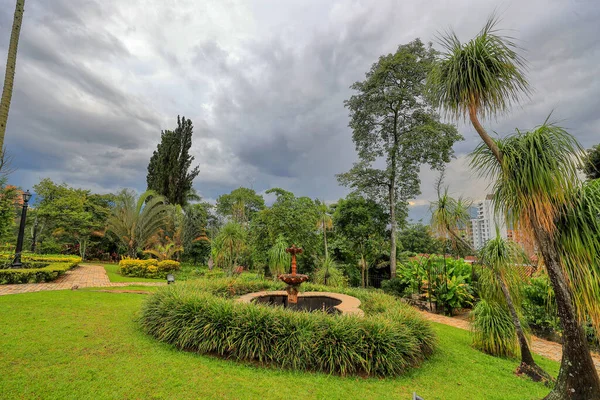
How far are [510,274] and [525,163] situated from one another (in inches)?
113

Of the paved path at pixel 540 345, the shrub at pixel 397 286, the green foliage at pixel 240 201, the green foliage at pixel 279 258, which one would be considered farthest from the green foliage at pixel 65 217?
the paved path at pixel 540 345

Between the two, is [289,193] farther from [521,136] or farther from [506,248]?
[521,136]

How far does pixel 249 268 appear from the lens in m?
18.9

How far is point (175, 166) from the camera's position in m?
23.4

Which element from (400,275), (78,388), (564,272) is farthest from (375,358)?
(400,275)

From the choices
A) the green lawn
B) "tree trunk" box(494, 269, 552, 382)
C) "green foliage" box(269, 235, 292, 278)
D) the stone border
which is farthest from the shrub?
"tree trunk" box(494, 269, 552, 382)

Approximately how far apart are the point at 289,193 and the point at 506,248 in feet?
29.5

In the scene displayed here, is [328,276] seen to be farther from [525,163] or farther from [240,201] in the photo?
[240,201]

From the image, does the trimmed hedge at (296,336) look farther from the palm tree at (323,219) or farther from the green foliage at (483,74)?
the palm tree at (323,219)

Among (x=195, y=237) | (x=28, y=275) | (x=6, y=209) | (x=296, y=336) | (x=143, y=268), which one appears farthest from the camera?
(x=195, y=237)

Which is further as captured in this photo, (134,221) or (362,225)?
(134,221)

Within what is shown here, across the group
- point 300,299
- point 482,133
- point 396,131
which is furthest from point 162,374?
point 396,131

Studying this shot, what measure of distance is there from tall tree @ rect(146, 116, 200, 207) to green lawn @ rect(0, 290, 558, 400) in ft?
62.0

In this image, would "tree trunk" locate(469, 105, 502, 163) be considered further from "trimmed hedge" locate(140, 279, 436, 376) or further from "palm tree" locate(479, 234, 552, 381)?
"trimmed hedge" locate(140, 279, 436, 376)
